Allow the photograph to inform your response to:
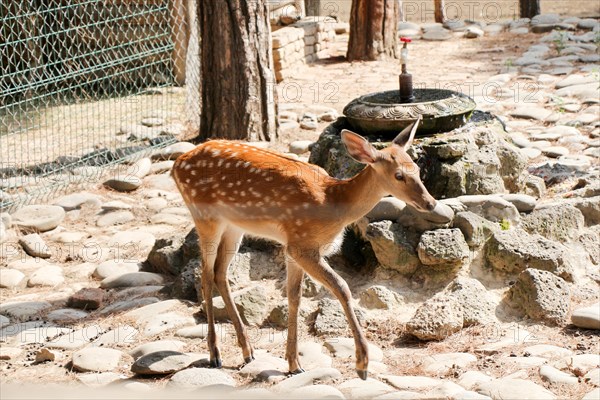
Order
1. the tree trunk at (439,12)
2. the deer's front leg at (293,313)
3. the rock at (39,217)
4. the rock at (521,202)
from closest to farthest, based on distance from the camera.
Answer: the deer's front leg at (293,313)
the rock at (521,202)
the rock at (39,217)
the tree trunk at (439,12)

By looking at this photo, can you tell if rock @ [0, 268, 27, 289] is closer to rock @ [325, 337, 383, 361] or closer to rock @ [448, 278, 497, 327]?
rock @ [325, 337, 383, 361]

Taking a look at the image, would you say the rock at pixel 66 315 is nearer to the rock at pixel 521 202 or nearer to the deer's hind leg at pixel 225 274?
the deer's hind leg at pixel 225 274

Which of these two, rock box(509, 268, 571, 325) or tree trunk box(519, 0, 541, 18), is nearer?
rock box(509, 268, 571, 325)

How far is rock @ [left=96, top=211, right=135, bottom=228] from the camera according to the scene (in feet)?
27.8

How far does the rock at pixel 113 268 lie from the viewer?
7336 millimetres

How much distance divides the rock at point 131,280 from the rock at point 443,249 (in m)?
2.10

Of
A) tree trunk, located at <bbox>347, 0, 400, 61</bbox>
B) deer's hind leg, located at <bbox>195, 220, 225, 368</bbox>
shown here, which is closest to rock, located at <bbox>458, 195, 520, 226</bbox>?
deer's hind leg, located at <bbox>195, 220, 225, 368</bbox>

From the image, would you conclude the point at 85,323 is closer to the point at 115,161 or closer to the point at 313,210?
the point at 313,210

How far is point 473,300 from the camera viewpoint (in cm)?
611

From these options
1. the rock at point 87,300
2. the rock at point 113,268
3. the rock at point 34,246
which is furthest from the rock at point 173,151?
the rock at point 87,300

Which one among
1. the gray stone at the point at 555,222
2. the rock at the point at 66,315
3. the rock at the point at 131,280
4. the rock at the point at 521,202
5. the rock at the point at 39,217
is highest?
the rock at the point at 521,202

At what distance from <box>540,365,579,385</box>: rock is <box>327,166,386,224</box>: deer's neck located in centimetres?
134

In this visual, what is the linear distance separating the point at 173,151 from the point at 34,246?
8.34 ft

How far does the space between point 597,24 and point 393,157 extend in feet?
35.3
